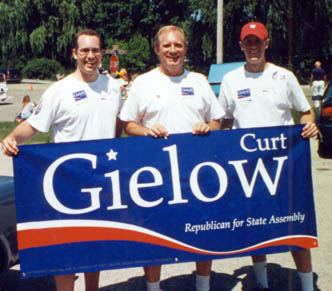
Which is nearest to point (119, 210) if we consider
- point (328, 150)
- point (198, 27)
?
point (328, 150)

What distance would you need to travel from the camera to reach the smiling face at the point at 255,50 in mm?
3732

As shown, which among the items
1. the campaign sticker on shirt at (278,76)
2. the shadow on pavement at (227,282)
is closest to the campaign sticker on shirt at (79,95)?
the campaign sticker on shirt at (278,76)

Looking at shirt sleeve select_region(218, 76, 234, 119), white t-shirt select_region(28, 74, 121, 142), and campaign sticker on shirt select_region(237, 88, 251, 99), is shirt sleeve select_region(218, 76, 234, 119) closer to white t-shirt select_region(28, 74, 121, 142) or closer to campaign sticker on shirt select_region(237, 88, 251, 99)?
campaign sticker on shirt select_region(237, 88, 251, 99)

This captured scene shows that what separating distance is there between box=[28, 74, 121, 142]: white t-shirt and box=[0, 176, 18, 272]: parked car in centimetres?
80

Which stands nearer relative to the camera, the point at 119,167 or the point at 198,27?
the point at 119,167

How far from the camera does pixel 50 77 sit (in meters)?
54.4

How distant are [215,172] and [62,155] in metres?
1.03

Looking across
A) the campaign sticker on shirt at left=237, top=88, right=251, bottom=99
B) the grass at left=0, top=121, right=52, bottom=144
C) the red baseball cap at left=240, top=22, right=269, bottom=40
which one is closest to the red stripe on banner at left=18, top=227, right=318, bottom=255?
the campaign sticker on shirt at left=237, top=88, right=251, bottom=99

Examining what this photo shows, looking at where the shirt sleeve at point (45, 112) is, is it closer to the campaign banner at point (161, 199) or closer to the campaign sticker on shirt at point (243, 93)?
the campaign banner at point (161, 199)

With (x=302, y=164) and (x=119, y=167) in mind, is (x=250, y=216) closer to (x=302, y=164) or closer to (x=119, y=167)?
(x=302, y=164)

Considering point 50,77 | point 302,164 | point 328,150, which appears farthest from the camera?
point 50,77

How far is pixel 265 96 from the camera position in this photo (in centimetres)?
375

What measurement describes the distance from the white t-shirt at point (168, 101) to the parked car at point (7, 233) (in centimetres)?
118

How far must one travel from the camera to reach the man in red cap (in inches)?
148
